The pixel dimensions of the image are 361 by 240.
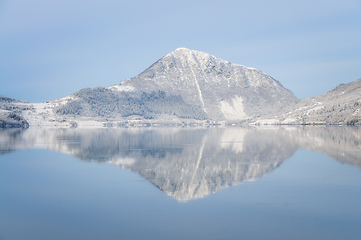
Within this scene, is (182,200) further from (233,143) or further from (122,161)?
(233,143)

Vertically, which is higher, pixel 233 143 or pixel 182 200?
pixel 233 143

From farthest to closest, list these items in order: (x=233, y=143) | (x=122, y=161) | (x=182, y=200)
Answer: (x=233, y=143) < (x=122, y=161) < (x=182, y=200)

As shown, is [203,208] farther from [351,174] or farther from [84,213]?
[351,174]

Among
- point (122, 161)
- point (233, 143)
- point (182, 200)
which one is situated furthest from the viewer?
point (233, 143)

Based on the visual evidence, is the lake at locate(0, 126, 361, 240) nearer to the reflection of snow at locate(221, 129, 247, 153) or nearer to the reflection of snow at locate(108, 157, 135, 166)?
the reflection of snow at locate(108, 157, 135, 166)

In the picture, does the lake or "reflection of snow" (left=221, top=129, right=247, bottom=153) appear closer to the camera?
the lake

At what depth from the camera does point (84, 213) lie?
872 inches

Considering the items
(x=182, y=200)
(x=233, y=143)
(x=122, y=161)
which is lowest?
(x=182, y=200)

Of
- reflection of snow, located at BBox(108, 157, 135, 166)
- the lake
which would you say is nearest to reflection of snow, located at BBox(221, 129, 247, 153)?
the lake

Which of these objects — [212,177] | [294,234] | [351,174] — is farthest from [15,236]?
[351,174]

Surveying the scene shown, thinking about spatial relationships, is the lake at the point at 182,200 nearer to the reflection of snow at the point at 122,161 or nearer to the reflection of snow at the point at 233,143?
the reflection of snow at the point at 122,161

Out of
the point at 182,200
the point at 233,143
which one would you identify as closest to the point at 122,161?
the point at 182,200

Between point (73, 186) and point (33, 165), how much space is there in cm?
1503

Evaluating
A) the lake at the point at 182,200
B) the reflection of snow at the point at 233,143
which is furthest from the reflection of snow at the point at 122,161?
the reflection of snow at the point at 233,143
